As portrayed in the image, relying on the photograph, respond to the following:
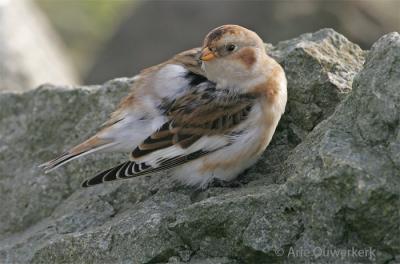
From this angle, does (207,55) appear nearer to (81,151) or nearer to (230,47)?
(230,47)

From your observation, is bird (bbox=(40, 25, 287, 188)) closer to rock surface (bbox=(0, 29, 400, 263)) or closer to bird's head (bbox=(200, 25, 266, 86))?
bird's head (bbox=(200, 25, 266, 86))

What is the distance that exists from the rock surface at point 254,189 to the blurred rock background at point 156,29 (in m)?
3.11

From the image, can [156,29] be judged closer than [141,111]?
No

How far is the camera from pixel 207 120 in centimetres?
495

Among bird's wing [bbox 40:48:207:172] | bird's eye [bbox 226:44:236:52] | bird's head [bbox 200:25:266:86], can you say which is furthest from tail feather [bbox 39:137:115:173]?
bird's eye [bbox 226:44:236:52]

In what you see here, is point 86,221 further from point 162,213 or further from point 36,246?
point 162,213

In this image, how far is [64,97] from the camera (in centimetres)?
584

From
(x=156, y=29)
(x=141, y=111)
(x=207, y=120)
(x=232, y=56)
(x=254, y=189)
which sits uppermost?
(x=232, y=56)

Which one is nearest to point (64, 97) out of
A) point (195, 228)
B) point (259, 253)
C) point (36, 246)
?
point (36, 246)

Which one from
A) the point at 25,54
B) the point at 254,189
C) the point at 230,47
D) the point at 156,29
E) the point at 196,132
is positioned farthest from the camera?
the point at 156,29

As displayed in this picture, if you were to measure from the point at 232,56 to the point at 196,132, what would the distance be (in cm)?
55

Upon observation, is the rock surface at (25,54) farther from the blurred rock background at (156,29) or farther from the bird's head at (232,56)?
the bird's head at (232,56)

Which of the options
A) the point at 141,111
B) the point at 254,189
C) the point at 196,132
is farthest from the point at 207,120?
the point at 254,189

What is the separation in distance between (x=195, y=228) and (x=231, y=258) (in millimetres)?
244
